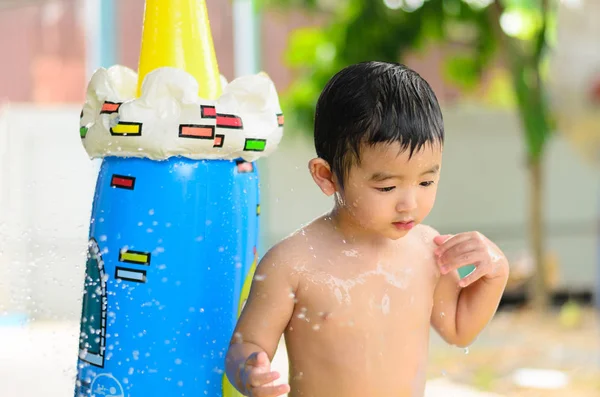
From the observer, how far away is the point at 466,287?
2078 millimetres

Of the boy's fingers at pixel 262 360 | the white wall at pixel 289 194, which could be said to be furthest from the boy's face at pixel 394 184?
the white wall at pixel 289 194

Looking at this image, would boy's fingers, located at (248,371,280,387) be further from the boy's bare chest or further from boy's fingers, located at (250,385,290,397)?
the boy's bare chest

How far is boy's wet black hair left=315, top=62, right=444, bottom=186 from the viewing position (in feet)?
5.93

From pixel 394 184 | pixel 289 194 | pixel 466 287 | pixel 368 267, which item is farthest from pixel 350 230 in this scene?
pixel 289 194

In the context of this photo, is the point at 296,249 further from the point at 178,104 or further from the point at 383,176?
the point at 178,104

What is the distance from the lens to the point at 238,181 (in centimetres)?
213

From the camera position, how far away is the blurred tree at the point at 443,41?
6.02 metres

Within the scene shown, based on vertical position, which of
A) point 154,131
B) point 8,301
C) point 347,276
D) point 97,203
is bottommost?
point 8,301

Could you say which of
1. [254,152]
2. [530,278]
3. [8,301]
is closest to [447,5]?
[530,278]

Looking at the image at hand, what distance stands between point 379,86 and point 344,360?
577 millimetres

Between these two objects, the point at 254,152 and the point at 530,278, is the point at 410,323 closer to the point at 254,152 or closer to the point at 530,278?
the point at 254,152

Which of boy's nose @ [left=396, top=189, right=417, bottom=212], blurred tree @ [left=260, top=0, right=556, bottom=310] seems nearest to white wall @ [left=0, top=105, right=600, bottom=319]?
blurred tree @ [left=260, top=0, right=556, bottom=310]

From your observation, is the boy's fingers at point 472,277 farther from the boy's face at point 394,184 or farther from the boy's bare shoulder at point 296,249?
the boy's bare shoulder at point 296,249

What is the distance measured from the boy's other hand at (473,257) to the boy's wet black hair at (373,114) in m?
0.25
